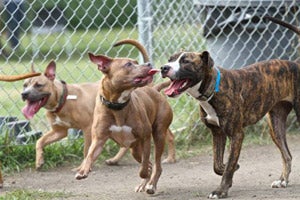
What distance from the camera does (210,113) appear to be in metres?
6.46

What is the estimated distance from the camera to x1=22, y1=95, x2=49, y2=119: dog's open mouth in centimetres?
765

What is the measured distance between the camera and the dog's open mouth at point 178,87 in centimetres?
616

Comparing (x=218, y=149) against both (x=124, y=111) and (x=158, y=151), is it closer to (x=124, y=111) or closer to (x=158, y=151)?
(x=158, y=151)

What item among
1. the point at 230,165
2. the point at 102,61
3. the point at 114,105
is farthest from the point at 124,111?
the point at 230,165

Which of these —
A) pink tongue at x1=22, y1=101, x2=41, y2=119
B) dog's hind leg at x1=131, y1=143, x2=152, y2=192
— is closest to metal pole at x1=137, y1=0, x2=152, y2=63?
pink tongue at x1=22, y1=101, x2=41, y2=119

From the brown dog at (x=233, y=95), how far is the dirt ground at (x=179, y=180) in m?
0.23

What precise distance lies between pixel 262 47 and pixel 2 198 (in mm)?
3818

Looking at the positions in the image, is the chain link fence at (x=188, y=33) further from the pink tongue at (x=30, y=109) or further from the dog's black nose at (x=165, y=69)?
the dog's black nose at (x=165, y=69)

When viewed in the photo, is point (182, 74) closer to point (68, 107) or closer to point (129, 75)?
point (129, 75)

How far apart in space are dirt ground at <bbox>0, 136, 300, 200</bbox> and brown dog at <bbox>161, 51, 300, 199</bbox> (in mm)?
226

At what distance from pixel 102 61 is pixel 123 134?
59cm

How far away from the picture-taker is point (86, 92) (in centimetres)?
805

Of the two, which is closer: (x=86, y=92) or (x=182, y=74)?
(x=182, y=74)

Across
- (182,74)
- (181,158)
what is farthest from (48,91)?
(182,74)
